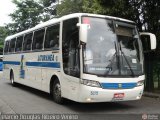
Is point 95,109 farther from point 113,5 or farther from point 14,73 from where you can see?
point 14,73

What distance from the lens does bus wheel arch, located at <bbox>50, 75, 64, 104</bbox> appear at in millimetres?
11758

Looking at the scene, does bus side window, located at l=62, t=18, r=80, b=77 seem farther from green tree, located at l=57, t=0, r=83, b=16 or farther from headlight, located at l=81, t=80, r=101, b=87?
green tree, located at l=57, t=0, r=83, b=16

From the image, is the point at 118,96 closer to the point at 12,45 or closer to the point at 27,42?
the point at 27,42

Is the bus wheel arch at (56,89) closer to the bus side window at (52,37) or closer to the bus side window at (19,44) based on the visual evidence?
the bus side window at (52,37)

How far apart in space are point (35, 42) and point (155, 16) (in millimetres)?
5411

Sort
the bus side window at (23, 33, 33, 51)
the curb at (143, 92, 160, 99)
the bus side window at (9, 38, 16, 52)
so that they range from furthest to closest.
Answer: the bus side window at (9, 38, 16, 52) → the bus side window at (23, 33, 33, 51) → the curb at (143, 92, 160, 99)

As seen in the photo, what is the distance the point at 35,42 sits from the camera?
14.8 m

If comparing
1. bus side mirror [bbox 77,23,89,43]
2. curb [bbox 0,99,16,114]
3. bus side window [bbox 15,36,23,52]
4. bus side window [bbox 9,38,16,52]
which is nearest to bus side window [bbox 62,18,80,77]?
bus side mirror [bbox 77,23,89,43]

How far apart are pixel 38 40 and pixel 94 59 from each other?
4.93 metres

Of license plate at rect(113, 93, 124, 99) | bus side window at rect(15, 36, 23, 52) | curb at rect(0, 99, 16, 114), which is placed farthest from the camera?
bus side window at rect(15, 36, 23, 52)

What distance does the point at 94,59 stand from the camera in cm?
1006

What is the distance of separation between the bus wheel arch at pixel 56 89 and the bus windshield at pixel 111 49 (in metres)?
2.24

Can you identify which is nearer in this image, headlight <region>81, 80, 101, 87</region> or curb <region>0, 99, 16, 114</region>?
headlight <region>81, 80, 101, 87</region>

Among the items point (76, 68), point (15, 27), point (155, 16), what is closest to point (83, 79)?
point (76, 68)
